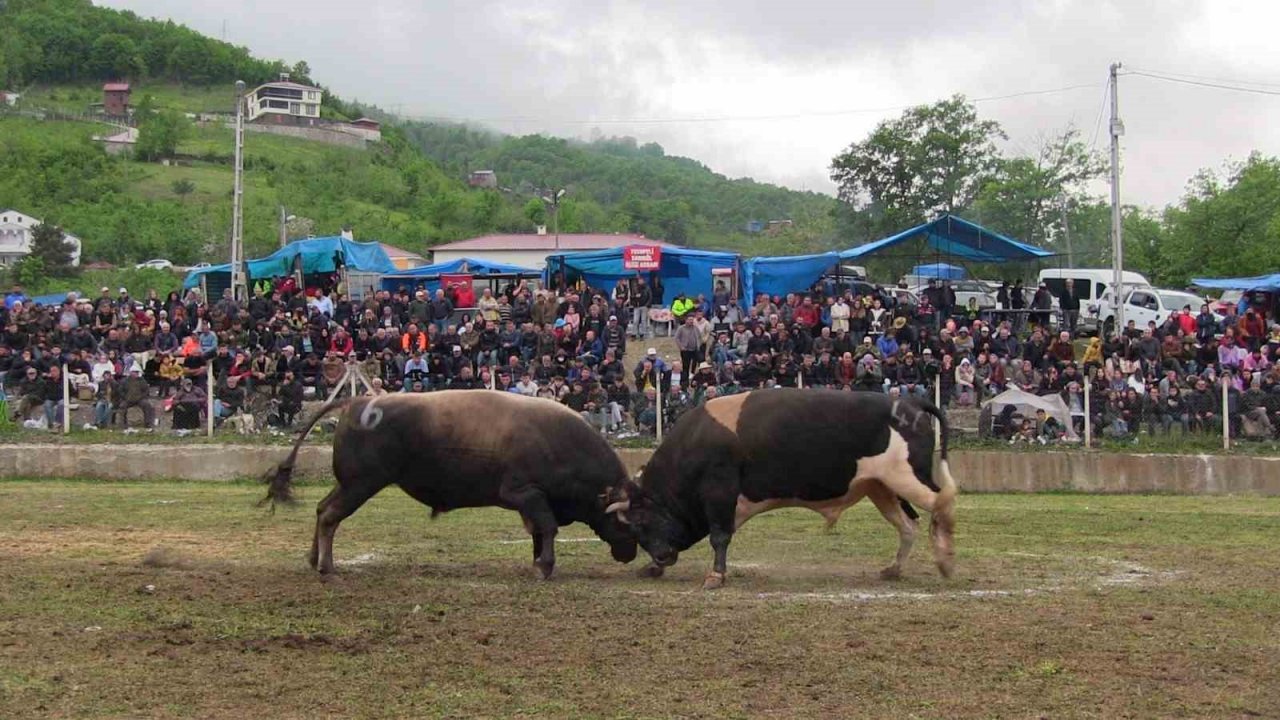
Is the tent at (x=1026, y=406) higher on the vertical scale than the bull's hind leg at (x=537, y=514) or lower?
higher

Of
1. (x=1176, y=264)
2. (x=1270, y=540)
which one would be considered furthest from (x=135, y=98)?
(x=1270, y=540)

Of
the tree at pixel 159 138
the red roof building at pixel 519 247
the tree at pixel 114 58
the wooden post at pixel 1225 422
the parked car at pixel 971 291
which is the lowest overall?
the wooden post at pixel 1225 422

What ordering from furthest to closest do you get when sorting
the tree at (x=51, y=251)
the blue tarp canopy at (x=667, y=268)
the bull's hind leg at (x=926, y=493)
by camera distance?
the tree at (x=51, y=251)
the blue tarp canopy at (x=667, y=268)
the bull's hind leg at (x=926, y=493)

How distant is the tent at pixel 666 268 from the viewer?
38.3 meters

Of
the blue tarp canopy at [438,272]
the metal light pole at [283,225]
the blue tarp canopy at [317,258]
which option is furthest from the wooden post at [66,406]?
the metal light pole at [283,225]

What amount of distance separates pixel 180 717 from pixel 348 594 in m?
3.93

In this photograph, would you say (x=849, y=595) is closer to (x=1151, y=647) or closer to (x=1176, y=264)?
(x=1151, y=647)

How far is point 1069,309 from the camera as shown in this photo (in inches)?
1597

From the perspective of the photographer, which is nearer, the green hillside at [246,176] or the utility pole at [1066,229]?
the utility pole at [1066,229]

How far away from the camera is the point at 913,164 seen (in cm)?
7594

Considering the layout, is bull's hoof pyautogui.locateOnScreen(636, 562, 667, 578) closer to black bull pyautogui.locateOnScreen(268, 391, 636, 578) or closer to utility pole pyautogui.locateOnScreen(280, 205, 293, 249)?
black bull pyautogui.locateOnScreen(268, 391, 636, 578)

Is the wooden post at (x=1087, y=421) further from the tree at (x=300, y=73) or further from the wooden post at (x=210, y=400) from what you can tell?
the tree at (x=300, y=73)

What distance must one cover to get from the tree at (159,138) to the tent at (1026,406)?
110 meters

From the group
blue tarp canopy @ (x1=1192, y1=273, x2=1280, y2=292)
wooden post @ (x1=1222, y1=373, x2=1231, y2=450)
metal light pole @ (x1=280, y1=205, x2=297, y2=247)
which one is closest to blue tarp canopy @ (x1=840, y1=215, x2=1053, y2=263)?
blue tarp canopy @ (x1=1192, y1=273, x2=1280, y2=292)
